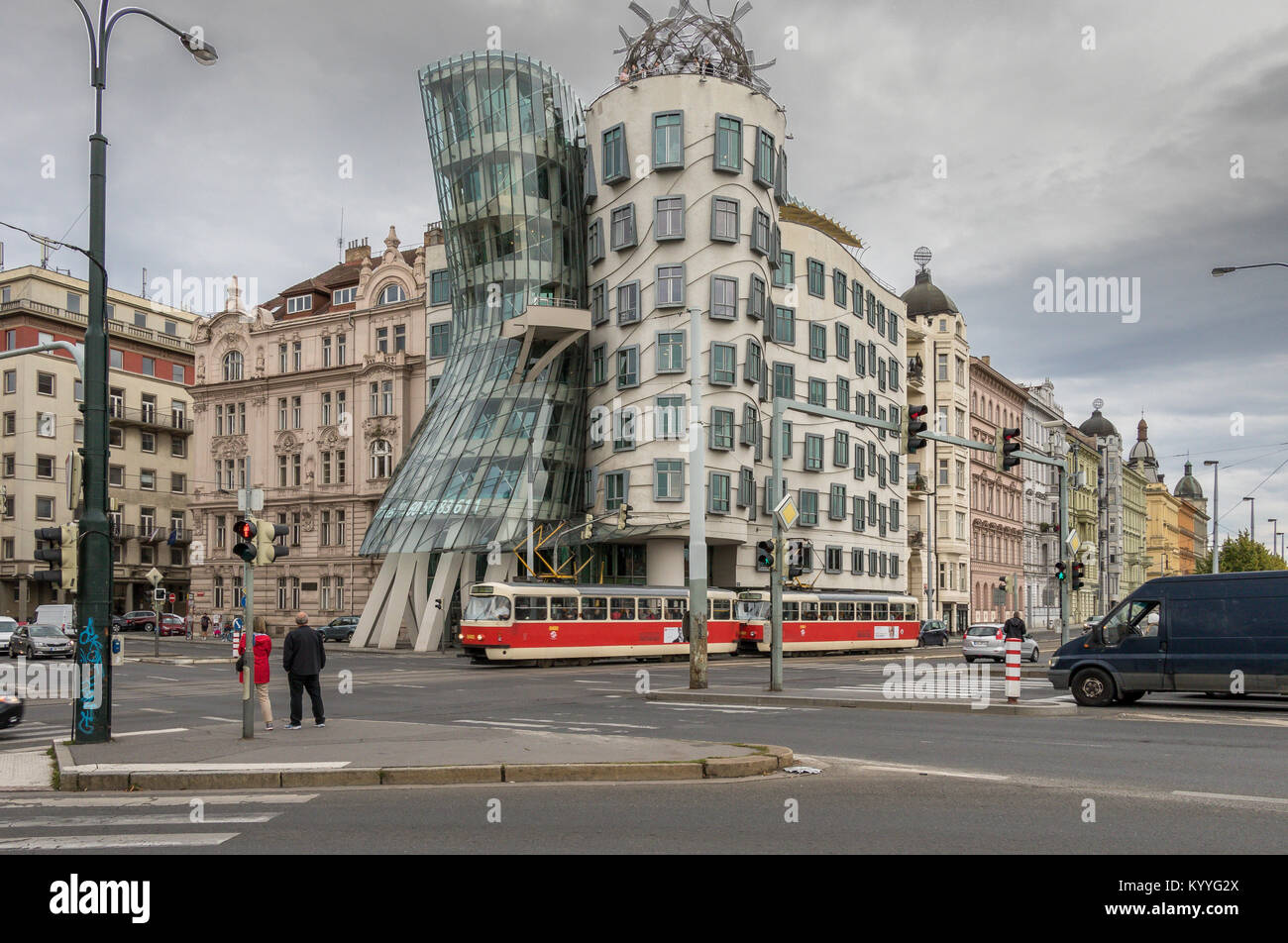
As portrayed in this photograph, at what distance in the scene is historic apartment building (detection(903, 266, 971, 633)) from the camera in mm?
78750

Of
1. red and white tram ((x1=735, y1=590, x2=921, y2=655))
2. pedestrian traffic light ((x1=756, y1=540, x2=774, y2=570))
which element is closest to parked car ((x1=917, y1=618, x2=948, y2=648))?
red and white tram ((x1=735, y1=590, x2=921, y2=655))

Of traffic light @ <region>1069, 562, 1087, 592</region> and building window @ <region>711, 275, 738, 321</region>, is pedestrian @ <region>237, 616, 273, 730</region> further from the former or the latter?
building window @ <region>711, 275, 738, 321</region>

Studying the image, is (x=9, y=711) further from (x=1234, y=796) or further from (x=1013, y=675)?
(x=1234, y=796)

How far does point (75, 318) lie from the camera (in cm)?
8206

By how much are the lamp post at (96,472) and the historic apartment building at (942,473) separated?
67768mm

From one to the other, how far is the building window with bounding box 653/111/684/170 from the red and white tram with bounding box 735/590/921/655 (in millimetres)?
20214

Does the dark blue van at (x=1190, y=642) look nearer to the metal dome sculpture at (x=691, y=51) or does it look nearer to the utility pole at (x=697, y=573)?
the utility pole at (x=697, y=573)

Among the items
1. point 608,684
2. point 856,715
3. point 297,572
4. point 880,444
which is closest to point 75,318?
point 297,572

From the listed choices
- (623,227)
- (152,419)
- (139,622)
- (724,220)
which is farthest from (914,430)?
(152,419)

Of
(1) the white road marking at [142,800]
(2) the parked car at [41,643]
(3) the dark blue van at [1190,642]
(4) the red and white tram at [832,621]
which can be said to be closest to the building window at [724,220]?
(4) the red and white tram at [832,621]

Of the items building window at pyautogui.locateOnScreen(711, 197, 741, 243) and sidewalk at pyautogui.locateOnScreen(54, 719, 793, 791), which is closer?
sidewalk at pyautogui.locateOnScreen(54, 719, 793, 791)

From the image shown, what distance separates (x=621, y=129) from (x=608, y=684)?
32603 mm

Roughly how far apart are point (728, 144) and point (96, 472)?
42.4 meters
